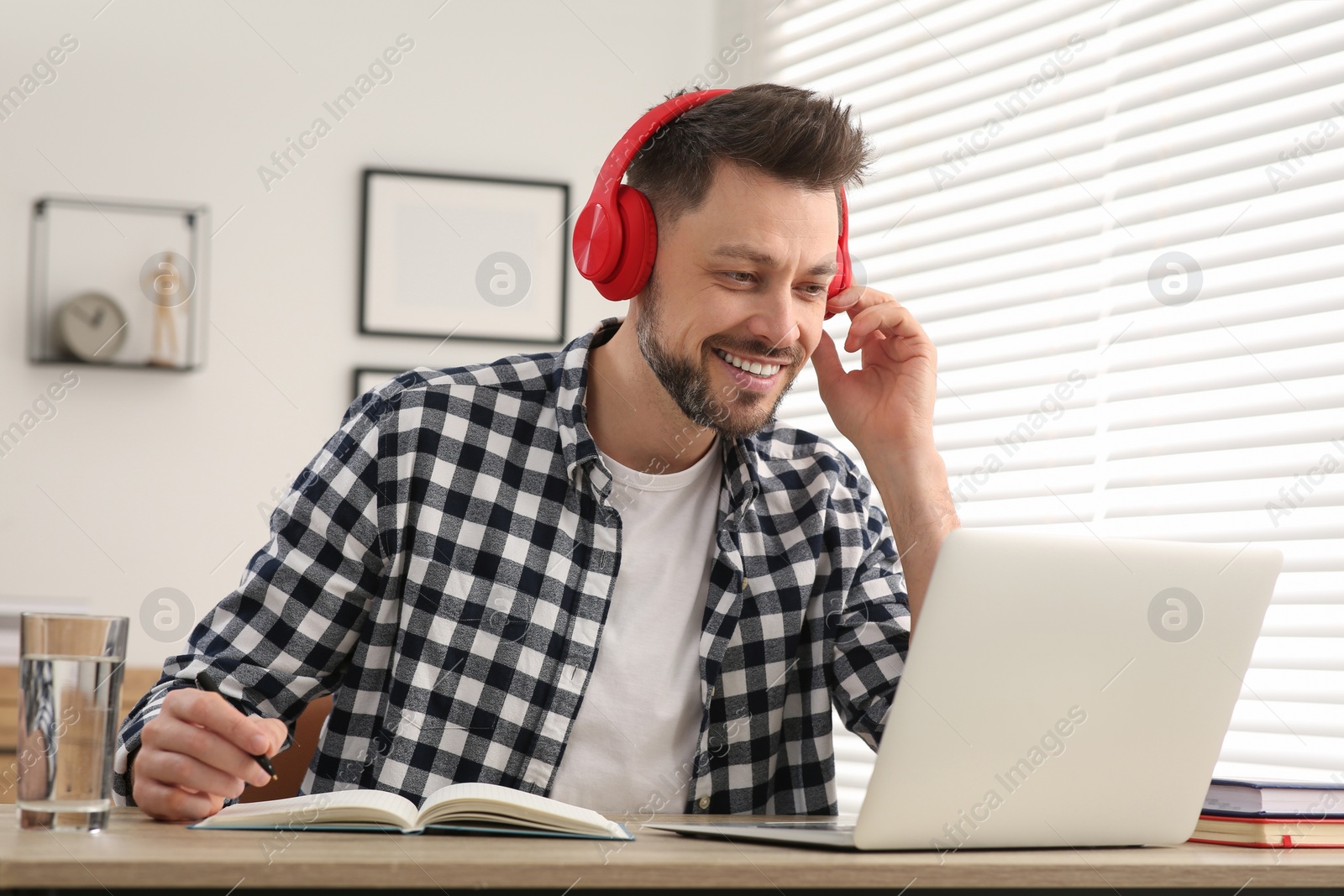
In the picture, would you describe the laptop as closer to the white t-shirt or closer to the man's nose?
the white t-shirt

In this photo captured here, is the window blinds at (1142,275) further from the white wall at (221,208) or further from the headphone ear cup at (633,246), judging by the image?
the white wall at (221,208)

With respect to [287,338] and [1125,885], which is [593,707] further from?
[287,338]

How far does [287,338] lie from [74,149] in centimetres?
62

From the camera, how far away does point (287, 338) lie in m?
2.84

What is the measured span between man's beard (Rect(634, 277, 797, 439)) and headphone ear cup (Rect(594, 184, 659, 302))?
3 cm

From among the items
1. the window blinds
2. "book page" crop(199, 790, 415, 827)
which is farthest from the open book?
the window blinds

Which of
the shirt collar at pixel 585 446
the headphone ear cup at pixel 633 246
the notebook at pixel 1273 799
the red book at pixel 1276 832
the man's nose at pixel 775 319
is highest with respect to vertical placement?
the headphone ear cup at pixel 633 246

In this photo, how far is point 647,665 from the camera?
1.44 m

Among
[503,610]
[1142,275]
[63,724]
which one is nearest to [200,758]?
[63,724]

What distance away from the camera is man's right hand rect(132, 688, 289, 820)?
0.96 meters

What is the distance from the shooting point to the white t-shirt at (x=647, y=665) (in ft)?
4.61

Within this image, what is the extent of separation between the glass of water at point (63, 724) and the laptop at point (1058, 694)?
0.44 m

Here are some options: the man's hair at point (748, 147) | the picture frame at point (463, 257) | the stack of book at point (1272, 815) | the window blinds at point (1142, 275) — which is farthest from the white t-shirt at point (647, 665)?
the picture frame at point (463, 257)

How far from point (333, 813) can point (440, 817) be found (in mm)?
74
